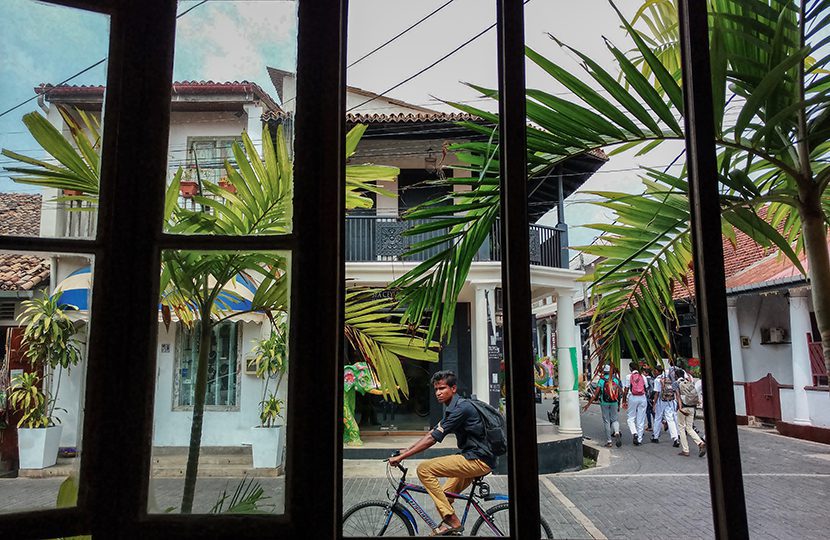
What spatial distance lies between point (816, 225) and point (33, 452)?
2.00m

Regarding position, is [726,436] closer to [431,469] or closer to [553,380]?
[431,469]

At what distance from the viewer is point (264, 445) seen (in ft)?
4.13

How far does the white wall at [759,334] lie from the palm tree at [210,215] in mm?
9235

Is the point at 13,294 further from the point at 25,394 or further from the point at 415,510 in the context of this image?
the point at 415,510

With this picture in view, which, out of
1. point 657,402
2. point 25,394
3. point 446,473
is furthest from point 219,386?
point 657,402

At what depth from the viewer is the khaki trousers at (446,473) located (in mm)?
3102

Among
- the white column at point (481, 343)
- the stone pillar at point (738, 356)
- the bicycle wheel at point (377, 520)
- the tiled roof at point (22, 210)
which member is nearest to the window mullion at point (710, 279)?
the tiled roof at point (22, 210)

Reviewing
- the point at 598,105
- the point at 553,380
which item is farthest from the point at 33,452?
the point at 553,380

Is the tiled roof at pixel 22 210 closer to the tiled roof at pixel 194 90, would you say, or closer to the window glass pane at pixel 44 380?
the window glass pane at pixel 44 380

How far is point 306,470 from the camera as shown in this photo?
2.53 feet

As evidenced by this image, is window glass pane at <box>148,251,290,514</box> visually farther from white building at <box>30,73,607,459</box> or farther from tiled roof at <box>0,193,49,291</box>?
tiled roof at <box>0,193,49,291</box>

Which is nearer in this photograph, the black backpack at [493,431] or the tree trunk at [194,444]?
the tree trunk at [194,444]

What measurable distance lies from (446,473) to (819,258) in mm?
2517

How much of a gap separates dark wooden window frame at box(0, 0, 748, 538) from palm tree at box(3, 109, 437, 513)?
23 centimetres
